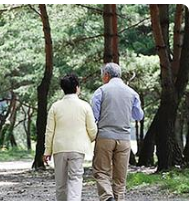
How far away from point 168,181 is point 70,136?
2864mm

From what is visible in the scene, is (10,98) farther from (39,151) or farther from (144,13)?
(39,151)

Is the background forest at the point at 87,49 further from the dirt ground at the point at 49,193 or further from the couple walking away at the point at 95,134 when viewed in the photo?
the couple walking away at the point at 95,134

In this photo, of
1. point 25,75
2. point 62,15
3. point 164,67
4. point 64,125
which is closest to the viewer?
point 64,125

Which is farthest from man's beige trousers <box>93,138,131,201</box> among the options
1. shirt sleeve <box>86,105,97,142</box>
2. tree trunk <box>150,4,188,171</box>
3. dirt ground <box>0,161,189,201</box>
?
tree trunk <box>150,4,188,171</box>

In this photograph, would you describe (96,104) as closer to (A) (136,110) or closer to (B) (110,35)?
(A) (136,110)

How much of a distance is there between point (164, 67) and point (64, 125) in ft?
14.2

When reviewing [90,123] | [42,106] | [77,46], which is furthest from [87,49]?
[90,123]

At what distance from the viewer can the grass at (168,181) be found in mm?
6426

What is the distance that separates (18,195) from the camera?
6.71 metres

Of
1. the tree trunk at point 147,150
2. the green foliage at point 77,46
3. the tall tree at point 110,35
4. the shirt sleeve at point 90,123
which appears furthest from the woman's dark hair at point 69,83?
the green foliage at point 77,46

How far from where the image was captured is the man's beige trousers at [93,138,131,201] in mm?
4738

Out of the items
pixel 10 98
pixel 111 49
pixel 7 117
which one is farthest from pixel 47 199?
pixel 7 117

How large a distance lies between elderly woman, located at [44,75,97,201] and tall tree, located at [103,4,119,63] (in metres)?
5.49

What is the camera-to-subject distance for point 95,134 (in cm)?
465
